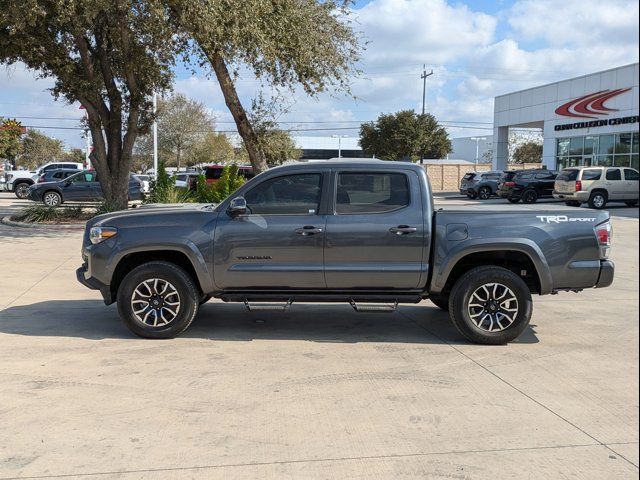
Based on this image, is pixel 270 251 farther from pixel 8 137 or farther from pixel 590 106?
pixel 8 137

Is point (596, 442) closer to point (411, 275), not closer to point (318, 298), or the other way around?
point (411, 275)

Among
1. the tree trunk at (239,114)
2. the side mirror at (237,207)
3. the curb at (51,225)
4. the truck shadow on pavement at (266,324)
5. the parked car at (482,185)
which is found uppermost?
the tree trunk at (239,114)

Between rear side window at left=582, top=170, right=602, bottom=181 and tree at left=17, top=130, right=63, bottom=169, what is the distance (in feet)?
218

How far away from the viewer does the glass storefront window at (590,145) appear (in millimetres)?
34947

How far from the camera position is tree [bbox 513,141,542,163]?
76.9m

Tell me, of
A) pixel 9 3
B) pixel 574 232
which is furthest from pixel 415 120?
pixel 574 232

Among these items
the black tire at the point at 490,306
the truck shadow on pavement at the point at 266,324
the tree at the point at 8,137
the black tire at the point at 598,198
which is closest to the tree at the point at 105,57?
the truck shadow on pavement at the point at 266,324

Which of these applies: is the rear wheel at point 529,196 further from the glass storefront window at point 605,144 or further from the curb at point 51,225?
the curb at point 51,225

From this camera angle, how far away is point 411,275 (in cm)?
638

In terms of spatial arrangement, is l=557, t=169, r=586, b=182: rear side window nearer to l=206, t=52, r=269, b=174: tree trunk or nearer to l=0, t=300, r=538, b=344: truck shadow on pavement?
l=206, t=52, r=269, b=174: tree trunk

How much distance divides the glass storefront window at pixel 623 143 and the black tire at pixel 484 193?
756 centimetres

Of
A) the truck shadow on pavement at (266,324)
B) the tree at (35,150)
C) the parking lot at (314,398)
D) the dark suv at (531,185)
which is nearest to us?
the parking lot at (314,398)

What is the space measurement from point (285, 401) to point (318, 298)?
178 cm

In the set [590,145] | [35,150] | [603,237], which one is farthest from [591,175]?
[35,150]
